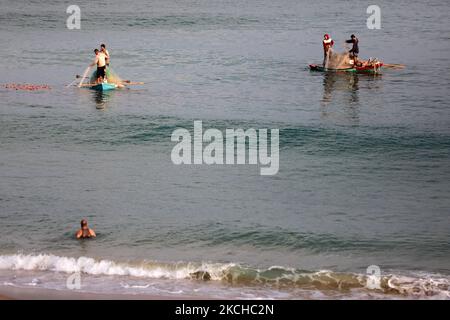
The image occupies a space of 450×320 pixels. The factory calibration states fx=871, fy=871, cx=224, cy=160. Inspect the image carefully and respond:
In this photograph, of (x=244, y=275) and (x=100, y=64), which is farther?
(x=100, y=64)

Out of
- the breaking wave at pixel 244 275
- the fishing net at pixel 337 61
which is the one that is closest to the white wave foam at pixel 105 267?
the breaking wave at pixel 244 275

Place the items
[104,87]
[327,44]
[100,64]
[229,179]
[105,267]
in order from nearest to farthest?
[105,267], [229,179], [100,64], [104,87], [327,44]

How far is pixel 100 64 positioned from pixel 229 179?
14481 millimetres

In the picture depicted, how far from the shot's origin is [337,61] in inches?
1786

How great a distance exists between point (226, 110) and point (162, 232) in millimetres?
15687

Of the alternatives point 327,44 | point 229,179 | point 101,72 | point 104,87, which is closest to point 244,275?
point 229,179

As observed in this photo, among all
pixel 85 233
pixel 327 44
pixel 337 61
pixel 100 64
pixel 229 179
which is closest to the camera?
pixel 85 233

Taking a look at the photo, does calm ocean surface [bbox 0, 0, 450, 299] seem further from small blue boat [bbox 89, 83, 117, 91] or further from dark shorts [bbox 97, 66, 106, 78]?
dark shorts [bbox 97, 66, 106, 78]

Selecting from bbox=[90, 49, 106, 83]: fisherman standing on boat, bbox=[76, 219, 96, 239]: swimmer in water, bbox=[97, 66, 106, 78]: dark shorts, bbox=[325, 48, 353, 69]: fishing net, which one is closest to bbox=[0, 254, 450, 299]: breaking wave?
bbox=[76, 219, 96, 239]: swimmer in water

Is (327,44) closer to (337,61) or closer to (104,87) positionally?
(337,61)

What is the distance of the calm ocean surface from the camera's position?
21422 millimetres

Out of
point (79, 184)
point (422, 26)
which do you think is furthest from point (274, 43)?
point (79, 184)

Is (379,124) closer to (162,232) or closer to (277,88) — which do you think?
(277,88)
